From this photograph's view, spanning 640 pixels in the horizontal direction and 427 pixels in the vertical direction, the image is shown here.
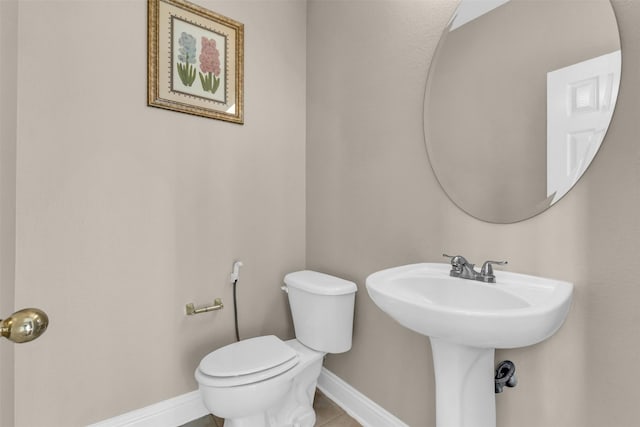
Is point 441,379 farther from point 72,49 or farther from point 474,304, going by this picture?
point 72,49

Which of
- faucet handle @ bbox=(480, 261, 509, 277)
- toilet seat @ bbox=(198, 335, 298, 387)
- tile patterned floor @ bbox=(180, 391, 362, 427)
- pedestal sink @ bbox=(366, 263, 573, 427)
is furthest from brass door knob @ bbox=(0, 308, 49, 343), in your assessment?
tile patterned floor @ bbox=(180, 391, 362, 427)

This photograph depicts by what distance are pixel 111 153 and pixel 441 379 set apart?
1.61m

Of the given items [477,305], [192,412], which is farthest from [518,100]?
[192,412]

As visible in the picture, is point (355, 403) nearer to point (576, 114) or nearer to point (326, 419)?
point (326, 419)

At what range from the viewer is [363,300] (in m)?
1.63

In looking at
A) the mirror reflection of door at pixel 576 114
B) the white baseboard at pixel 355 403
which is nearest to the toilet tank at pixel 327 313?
the white baseboard at pixel 355 403

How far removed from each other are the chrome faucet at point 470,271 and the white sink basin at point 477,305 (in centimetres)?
2

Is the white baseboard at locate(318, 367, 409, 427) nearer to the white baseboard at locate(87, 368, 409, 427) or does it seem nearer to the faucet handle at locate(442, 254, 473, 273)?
the white baseboard at locate(87, 368, 409, 427)

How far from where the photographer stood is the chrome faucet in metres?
1.04

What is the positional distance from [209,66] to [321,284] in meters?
1.29

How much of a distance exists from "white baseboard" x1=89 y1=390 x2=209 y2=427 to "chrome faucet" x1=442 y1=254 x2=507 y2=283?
1.46 m

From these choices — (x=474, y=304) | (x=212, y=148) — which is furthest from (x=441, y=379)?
(x=212, y=148)

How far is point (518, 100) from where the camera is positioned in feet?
3.49

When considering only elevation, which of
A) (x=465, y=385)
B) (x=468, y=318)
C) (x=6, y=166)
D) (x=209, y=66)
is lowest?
(x=465, y=385)
